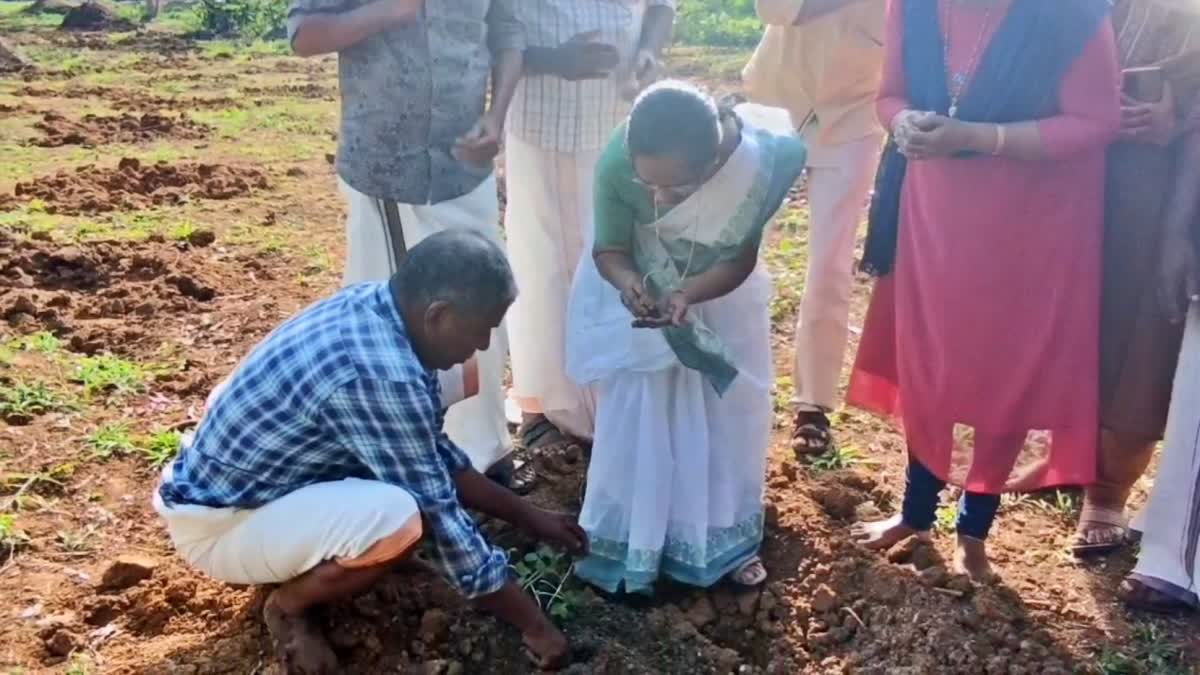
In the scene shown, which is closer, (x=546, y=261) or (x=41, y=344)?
(x=546, y=261)

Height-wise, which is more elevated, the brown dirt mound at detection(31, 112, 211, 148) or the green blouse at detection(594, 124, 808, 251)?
the green blouse at detection(594, 124, 808, 251)

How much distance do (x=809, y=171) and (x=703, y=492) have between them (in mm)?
1217

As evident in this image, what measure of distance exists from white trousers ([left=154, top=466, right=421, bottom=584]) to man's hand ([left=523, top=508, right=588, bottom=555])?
40cm

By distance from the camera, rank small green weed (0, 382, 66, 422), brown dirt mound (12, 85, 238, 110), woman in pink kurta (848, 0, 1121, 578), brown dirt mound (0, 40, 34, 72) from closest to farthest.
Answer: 1. woman in pink kurta (848, 0, 1121, 578)
2. small green weed (0, 382, 66, 422)
3. brown dirt mound (12, 85, 238, 110)
4. brown dirt mound (0, 40, 34, 72)

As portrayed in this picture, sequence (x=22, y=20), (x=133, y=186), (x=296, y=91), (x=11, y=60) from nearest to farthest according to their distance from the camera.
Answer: (x=133, y=186)
(x=296, y=91)
(x=11, y=60)
(x=22, y=20)

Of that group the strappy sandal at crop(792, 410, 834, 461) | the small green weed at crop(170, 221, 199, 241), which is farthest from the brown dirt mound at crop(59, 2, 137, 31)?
the strappy sandal at crop(792, 410, 834, 461)

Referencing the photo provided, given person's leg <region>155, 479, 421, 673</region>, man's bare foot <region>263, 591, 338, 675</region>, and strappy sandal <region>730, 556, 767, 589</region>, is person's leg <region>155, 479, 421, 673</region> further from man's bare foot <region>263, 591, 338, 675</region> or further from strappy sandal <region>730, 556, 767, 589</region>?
strappy sandal <region>730, 556, 767, 589</region>

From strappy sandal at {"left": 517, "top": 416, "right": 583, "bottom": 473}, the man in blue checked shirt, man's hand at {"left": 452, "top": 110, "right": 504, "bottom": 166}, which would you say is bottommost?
strappy sandal at {"left": 517, "top": 416, "right": 583, "bottom": 473}

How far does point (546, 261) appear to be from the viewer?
135 inches

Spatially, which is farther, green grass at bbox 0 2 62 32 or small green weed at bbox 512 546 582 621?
green grass at bbox 0 2 62 32

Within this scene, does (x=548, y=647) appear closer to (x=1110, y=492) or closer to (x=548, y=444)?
(x=548, y=444)

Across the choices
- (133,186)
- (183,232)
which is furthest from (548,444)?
(133,186)

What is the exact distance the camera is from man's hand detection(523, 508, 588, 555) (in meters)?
2.76

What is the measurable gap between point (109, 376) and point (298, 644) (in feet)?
6.63
